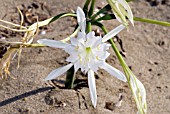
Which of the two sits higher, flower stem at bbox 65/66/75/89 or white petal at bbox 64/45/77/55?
white petal at bbox 64/45/77/55

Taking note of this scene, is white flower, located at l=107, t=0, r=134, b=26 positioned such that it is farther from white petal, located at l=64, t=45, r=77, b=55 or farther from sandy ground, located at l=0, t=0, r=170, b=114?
sandy ground, located at l=0, t=0, r=170, b=114

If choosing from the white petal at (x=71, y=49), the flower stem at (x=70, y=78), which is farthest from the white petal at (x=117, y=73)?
the flower stem at (x=70, y=78)

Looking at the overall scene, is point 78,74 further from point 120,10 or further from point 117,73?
point 120,10

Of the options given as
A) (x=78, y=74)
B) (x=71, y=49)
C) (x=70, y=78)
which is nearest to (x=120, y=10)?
(x=71, y=49)

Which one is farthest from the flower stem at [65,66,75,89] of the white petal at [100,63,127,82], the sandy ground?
the white petal at [100,63,127,82]

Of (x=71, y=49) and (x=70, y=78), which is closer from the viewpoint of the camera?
(x=71, y=49)

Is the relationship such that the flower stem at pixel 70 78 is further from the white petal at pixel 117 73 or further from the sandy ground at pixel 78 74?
the white petal at pixel 117 73

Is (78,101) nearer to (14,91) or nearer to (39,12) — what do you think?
(14,91)

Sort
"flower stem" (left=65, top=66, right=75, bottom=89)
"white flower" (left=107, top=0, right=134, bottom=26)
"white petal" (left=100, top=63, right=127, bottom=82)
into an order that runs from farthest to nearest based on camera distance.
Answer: "flower stem" (left=65, top=66, right=75, bottom=89) → "white petal" (left=100, top=63, right=127, bottom=82) → "white flower" (left=107, top=0, right=134, bottom=26)

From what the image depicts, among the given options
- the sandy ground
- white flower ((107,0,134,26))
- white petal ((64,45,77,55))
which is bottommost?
the sandy ground
